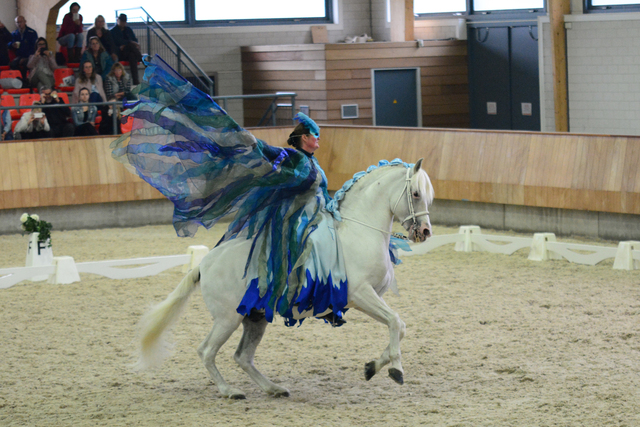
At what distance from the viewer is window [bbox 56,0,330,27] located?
14.9 metres

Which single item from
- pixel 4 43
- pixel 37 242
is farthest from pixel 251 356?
pixel 4 43

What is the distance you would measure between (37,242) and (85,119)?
325 centimetres

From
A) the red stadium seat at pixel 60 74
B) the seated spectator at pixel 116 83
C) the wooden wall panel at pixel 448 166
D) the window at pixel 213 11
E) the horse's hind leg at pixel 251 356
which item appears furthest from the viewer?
the window at pixel 213 11

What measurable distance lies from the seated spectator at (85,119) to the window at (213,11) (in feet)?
16.3

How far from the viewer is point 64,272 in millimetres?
7293

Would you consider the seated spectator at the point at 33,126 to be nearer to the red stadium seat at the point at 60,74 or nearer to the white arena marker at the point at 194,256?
the red stadium seat at the point at 60,74

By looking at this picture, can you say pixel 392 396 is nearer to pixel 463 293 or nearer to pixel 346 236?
pixel 346 236

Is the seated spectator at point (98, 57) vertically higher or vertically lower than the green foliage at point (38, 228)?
higher

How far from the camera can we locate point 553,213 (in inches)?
353

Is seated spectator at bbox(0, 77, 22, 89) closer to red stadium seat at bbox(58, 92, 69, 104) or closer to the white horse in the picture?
red stadium seat at bbox(58, 92, 69, 104)

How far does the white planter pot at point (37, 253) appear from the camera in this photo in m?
7.44

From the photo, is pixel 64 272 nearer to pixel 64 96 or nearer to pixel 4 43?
pixel 64 96

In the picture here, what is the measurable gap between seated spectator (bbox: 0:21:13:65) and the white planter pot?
6290 mm

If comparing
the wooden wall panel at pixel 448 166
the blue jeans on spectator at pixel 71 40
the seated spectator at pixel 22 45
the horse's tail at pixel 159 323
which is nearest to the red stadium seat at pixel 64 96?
the seated spectator at pixel 22 45
